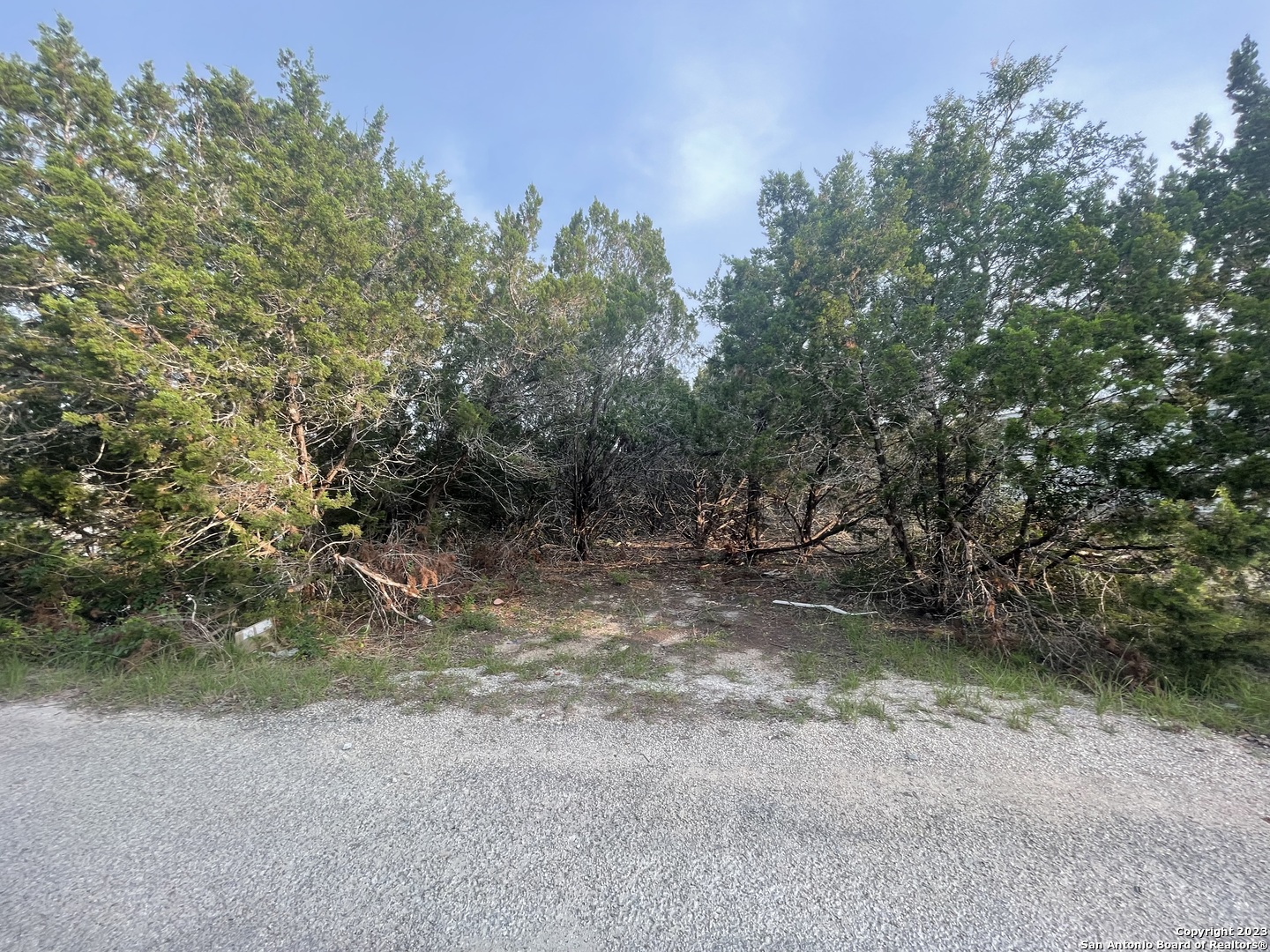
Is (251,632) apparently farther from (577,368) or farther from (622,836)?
(577,368)

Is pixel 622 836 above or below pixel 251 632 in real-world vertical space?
above

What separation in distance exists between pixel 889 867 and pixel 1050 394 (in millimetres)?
4514

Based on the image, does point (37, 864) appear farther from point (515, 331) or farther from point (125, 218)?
point (515, 331)

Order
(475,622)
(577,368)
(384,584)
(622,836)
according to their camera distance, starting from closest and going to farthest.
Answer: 1. (622,836)
2. (475,622)
3. (384,584)
4. (577,368)

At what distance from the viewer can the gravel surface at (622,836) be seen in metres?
1.89

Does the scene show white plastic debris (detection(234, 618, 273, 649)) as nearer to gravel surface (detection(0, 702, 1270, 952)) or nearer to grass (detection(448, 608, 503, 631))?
gravel surface (detection(0, 702, 1270, 952))

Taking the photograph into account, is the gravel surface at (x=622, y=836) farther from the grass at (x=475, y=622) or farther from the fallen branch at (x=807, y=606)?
the fallen branch at (x=807, y=606)

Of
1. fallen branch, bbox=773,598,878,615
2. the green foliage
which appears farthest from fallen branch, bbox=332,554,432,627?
fallen branch, bbox=773,598,878,615

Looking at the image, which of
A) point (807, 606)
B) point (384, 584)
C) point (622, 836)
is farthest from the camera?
point (807, 606)

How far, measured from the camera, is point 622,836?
234cm

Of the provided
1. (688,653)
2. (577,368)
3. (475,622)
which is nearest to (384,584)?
(475,622)

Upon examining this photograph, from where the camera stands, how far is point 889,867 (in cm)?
214

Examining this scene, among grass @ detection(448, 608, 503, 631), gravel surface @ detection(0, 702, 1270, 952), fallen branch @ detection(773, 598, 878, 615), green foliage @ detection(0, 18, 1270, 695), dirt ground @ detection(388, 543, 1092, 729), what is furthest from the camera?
fallen branch @ detection(773, 598, 878, 615)

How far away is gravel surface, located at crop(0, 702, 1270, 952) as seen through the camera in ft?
6.19
